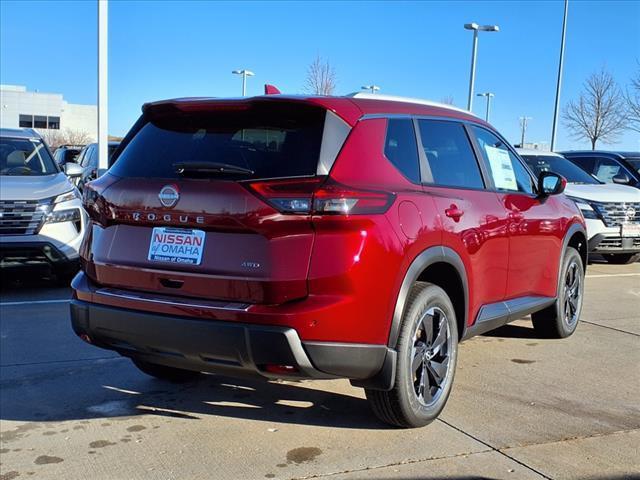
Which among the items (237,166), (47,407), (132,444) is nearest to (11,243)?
(47,407)

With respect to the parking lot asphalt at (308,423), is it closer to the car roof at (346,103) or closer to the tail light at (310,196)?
the tail light at (310,196)

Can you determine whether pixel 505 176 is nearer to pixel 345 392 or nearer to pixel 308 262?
pixel 345 392

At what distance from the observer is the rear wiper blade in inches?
135

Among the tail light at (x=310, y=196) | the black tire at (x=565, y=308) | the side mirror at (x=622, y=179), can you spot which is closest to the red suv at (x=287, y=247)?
the tail light at (x=310, y=196)

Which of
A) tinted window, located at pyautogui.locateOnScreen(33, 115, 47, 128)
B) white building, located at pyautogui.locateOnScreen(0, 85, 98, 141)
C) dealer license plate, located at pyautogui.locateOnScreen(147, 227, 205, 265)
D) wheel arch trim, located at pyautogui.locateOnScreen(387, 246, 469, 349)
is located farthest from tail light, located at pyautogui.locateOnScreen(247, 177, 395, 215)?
tinted window, located at pyautogui.locateOnScreen(33, 115, 47, 128)

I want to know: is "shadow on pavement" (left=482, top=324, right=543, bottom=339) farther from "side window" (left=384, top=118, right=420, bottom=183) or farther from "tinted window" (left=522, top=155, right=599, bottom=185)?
"tinted window" (left=522, top=155, right=599, bottom=185)

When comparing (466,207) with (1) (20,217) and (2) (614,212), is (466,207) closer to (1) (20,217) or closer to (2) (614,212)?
(1) (20,217)

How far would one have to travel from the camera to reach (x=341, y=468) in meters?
3.47

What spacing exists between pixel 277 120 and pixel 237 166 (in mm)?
320

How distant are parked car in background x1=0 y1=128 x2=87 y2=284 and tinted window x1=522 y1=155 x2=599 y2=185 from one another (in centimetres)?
707

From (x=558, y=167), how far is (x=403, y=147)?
8127 millimetres

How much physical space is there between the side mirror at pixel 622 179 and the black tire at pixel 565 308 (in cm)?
628

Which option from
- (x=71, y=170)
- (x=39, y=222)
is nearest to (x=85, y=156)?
(x=71, y=170)

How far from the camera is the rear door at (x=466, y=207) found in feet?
13.5
